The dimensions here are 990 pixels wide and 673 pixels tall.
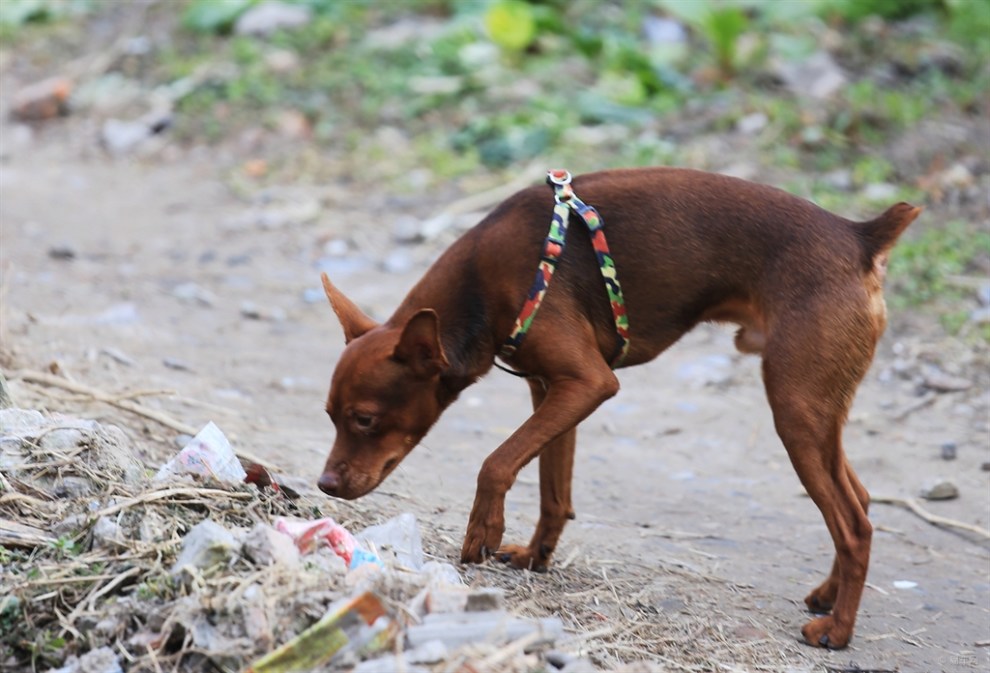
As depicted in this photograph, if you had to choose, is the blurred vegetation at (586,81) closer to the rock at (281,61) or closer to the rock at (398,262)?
the rock at (281,61)

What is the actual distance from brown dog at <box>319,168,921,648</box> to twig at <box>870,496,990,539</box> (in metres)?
1.00

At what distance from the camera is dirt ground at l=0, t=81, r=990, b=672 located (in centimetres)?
440

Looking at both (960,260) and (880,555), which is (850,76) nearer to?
(960,260)

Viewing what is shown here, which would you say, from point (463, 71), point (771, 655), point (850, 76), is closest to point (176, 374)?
point (771, 655)

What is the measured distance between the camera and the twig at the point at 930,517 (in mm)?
5261

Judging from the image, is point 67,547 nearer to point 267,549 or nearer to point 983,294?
point 267,549

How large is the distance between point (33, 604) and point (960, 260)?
6.08 meters

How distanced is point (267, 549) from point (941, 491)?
3503mm

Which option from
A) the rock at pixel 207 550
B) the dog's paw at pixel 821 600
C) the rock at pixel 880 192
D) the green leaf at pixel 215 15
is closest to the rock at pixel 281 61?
the green leaf at pixel 215 15

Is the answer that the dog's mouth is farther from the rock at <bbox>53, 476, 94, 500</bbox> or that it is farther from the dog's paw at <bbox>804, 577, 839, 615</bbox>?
the dog's paw at <bbox>804, 577, 839, 615</bbox>

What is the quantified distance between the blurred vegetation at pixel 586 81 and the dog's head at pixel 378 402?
480 cm

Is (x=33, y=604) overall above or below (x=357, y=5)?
above

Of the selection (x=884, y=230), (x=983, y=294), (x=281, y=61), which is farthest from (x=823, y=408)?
(x=281, y=61)

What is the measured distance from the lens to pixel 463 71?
10.9 metres
